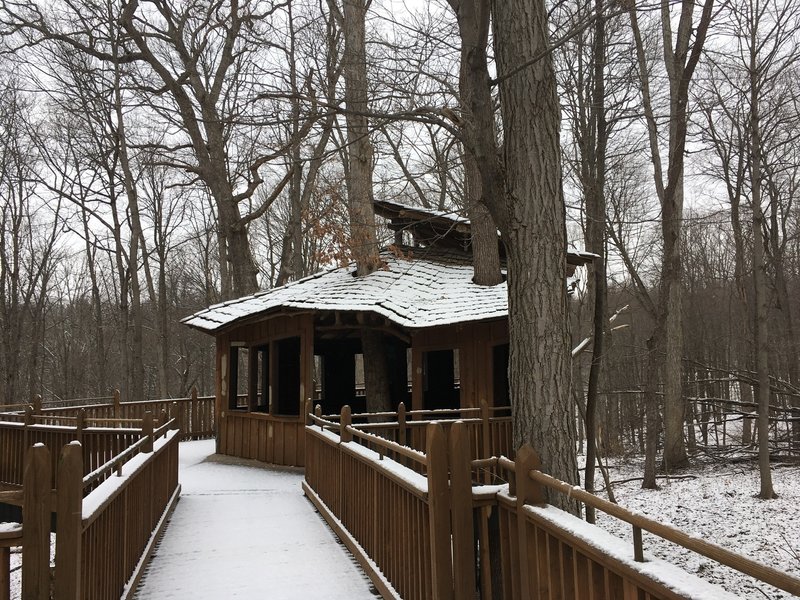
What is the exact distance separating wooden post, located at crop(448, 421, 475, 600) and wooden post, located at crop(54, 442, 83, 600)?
2068 mm

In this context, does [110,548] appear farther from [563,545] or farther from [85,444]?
[85,444]

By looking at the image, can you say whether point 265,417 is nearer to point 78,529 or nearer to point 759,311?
point 78,529

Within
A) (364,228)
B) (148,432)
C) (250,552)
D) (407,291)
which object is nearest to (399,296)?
(407,291)

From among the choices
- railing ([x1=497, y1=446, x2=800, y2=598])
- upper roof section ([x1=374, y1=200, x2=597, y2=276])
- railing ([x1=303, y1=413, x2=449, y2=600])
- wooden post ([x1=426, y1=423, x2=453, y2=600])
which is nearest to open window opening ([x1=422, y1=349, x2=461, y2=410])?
upper roof section ([x1=374, y1=200, x2=597, y2=276])

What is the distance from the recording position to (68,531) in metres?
3.46

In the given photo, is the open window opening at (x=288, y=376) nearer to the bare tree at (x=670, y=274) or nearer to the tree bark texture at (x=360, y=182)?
the tree bark texture at (x=360, y=182)

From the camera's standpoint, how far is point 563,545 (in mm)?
2672

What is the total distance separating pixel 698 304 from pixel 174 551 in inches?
883

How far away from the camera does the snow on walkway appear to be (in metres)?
5.14

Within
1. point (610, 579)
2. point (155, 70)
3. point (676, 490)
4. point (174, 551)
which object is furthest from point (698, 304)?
point (610, 579)

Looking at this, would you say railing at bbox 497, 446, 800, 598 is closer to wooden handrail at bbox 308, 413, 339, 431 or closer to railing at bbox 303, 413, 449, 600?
railing at bbox 303, 413, 449, 600

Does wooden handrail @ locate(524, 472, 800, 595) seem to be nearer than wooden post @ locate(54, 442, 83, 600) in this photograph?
Yes

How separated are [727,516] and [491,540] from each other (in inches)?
355

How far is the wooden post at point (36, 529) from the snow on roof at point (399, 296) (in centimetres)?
714
